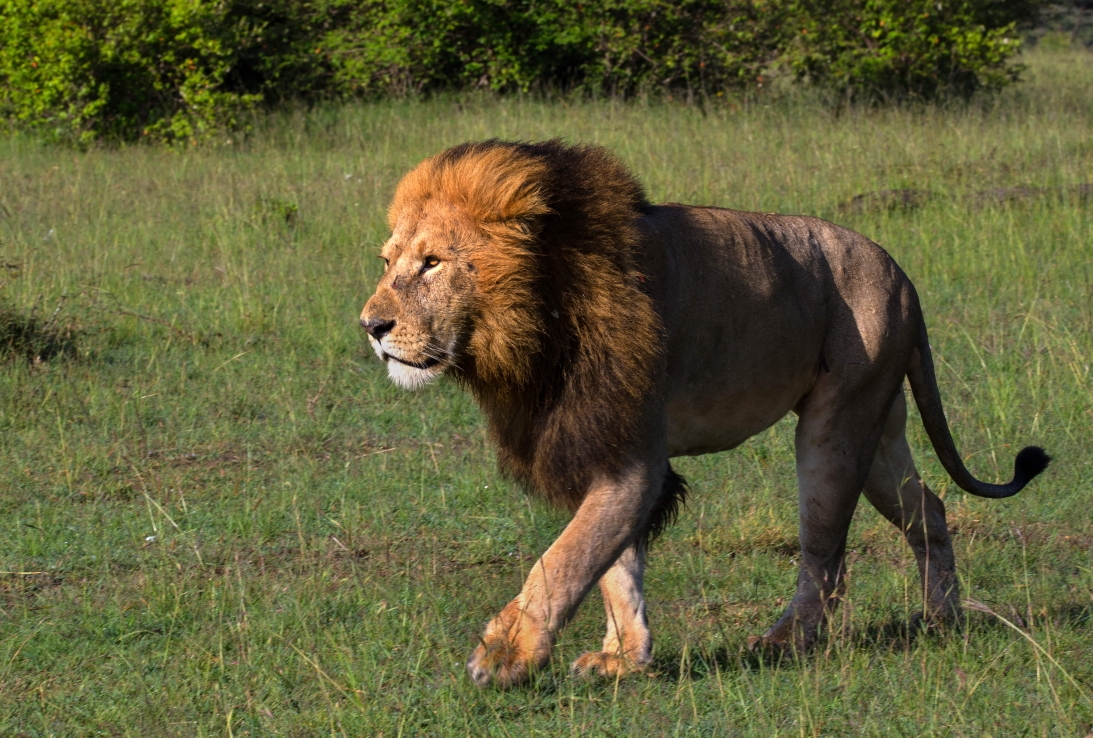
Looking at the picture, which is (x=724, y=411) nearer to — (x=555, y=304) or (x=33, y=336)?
(x=555, y=304)

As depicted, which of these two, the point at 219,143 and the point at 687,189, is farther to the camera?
the point at 219,143

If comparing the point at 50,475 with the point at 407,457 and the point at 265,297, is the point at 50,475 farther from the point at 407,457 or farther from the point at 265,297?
the point at 265,297

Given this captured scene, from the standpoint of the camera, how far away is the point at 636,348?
9.59 feet

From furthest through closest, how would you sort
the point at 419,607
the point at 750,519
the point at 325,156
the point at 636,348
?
the point at 325,156, the point at 750,519, the point at 419,607, the point at 636,348

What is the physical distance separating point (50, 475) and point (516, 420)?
7.67 ft

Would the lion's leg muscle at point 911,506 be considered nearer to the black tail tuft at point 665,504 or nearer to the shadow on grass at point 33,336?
the black tail tuft at point 665,504

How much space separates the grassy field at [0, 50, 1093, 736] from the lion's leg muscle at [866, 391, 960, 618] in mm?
125

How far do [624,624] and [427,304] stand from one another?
1028mm

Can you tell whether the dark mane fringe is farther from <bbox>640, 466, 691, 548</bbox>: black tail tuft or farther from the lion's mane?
<bbox>640, 466, 691, 548</bbox>: black tail tuft

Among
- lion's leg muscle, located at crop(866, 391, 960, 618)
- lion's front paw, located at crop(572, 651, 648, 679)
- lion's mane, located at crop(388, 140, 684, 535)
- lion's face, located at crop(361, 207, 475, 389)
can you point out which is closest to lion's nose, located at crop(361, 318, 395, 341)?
lion's face, located at crop(361, 207, 475, 389)

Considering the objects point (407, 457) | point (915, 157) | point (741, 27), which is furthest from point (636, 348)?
point (741, 27)

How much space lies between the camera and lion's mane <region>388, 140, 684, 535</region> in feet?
9.32

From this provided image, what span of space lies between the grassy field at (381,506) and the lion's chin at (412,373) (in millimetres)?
709

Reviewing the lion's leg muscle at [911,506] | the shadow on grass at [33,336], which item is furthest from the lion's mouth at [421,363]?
the shadow on grass at [33,336]
